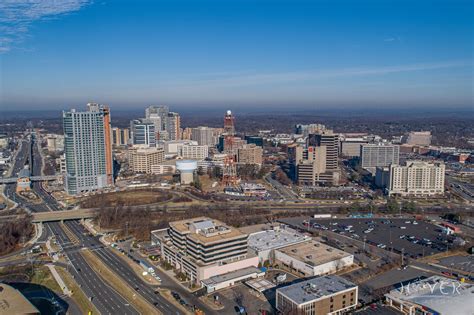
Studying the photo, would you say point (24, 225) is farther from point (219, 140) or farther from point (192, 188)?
point (219, 140)

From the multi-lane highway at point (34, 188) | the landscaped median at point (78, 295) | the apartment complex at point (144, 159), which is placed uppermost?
the apartment complex at point (144, 159)

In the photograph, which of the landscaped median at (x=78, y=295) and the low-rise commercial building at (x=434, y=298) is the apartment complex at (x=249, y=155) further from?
the low-rise commercial building at (x=434, y=298)

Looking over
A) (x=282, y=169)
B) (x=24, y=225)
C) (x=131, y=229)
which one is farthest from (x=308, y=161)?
(x=24, y=225)

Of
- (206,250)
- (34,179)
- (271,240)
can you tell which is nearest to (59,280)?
(206,250)

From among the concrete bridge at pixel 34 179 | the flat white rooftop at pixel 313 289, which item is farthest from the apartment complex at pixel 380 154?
the concrete bridge at pixel 34 179

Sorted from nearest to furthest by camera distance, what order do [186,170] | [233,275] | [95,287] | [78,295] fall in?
[78,295]
[95,287]
[233,275]
[186,170]

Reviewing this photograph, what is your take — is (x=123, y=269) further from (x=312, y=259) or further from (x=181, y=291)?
(x=312, y=259)
